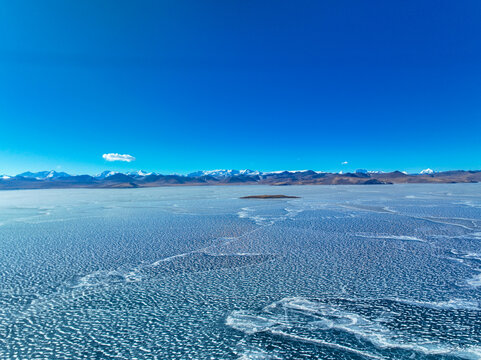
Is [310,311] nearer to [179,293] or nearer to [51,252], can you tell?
[179,293]

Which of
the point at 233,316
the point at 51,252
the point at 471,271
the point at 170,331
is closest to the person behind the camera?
the point at 170,331

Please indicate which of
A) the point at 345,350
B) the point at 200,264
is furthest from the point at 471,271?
the point at 200,264

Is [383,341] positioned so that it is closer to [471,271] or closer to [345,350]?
[345,350]

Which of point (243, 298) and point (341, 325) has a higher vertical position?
point (243, 298)

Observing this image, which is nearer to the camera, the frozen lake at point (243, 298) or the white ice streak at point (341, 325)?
the white ice streak at point (341, 325)

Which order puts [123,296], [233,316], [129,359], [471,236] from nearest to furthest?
[129,359]
[233,316]
[123,296]
[471,236]

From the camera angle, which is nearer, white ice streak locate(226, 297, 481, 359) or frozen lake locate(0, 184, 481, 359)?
white ice streak locate(226, 297, 481, 359)

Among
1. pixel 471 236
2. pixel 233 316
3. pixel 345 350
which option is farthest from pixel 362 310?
pixel 471 236

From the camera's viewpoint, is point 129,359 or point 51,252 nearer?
point 129,359

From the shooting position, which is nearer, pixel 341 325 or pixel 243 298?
pixel 341 325
